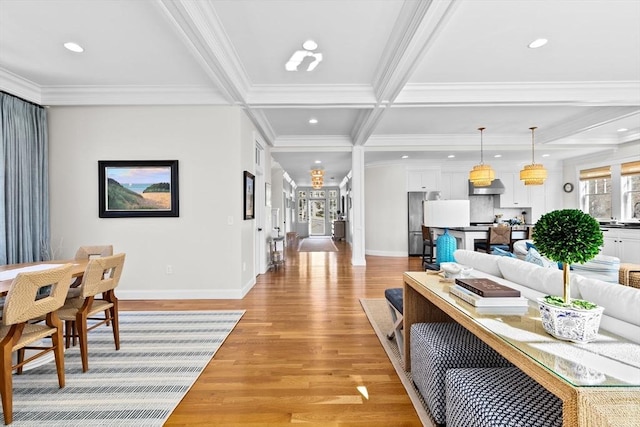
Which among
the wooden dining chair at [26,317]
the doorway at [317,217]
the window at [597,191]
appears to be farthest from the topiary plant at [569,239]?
the doorway at [317,217]

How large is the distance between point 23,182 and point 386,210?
7131mm

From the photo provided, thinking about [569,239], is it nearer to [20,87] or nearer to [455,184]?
[20,87]

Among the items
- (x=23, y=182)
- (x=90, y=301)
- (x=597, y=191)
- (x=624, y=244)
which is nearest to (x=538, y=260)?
(x=624, y=244)

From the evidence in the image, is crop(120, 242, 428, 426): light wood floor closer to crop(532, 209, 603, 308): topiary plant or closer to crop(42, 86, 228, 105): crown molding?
crop(532, 209, 603, 308): topiary plant

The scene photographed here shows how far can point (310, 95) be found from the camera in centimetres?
386

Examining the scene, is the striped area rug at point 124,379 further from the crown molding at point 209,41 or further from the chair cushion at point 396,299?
the crown molding at point 209,41

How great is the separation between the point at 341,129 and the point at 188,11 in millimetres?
3798

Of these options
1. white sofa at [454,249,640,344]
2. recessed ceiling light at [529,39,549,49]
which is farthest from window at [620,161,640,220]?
white sofa at [454,249,640,344]

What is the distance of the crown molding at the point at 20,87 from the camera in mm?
3398

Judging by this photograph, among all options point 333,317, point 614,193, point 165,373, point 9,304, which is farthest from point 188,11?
point 614,193

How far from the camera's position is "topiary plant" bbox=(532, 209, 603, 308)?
1.16 meters

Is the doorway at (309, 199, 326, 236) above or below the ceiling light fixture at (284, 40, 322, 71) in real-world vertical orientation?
below

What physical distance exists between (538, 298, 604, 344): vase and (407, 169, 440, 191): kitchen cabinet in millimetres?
7303

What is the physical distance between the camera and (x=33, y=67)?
3.32 meters
